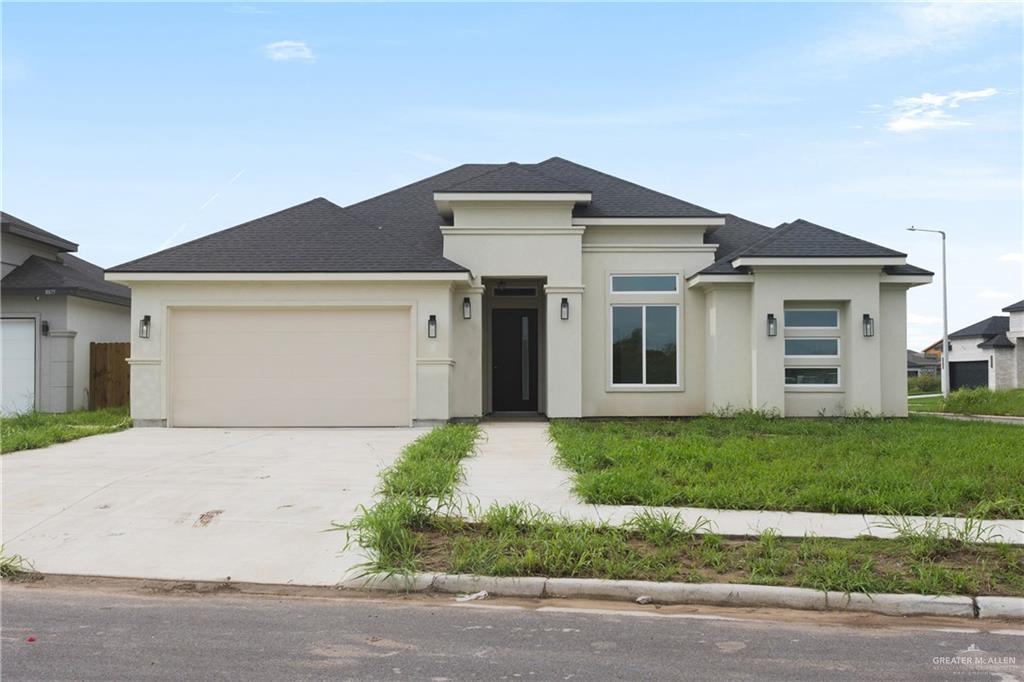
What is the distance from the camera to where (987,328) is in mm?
44844

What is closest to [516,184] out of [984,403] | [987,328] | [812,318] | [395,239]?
[395,239]

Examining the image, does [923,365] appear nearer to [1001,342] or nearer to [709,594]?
[1001,342]

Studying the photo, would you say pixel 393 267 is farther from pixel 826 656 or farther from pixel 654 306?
pixel 826 656

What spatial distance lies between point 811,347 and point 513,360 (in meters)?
6.39

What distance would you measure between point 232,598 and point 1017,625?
5.64 meters

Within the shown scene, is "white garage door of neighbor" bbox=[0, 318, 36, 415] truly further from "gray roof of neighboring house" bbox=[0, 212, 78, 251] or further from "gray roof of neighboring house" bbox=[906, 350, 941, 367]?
"gray roof of neighboring house" bbox=[906, 350, 941, 367]

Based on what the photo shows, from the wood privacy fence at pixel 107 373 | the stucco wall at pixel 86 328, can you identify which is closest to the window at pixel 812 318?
the wood privacy fence at pixel 107 373

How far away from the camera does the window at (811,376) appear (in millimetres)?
16844

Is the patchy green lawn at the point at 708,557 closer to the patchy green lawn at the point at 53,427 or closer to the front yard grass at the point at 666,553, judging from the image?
the front yard grass at the point at 666,553

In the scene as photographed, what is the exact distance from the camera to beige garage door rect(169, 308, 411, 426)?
52.0ft

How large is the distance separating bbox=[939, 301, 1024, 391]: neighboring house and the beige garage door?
2795 cm

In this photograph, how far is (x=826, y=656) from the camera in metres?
5.13

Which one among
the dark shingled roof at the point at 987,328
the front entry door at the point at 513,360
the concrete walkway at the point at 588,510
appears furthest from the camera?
the dark shingled roof at the point at 987,328

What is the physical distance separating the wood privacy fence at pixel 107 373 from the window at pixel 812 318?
15091 millimetres
